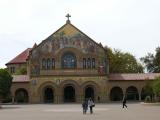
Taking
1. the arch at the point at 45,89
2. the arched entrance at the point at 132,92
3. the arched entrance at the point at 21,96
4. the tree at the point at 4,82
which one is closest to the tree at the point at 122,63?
the arched entrance at the point at 132,92

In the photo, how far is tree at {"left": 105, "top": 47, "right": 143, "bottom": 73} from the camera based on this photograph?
10169 centimetres

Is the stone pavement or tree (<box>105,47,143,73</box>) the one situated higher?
tree (<box>105,47,143,73</box>)

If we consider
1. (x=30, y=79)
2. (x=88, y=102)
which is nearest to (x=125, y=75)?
(x=30, y=79)

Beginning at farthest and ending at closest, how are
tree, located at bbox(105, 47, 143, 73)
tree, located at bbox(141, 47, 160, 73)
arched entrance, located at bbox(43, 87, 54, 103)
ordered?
tree, located at bbox(105, 47, 143, 73), tree, located at bbox(141, 47, 160, 73), arched entrance, located at bbox(43, 87, 54, 103)

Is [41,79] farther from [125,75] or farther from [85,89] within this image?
[125,75]

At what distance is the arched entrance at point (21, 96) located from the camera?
8607 centimetres

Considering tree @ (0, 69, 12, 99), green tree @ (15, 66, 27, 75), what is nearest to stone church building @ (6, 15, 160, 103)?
tree @ (0, 69, 12, 99)

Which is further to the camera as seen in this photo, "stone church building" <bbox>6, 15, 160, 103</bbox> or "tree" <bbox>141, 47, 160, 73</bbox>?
"tree" <bbox>141, 47, 160, 73</bbox>

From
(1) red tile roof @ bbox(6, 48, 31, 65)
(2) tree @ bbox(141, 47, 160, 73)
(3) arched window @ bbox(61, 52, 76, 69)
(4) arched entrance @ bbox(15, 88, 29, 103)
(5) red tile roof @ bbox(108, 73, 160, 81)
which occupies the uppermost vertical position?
(1) red tile roof @ bbox(6, 48, 31, 65)

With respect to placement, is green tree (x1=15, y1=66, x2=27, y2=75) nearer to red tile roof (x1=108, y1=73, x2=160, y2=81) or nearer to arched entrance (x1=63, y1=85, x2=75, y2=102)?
arched entrance (x1=63, y1=85, x2=75, y2=102)

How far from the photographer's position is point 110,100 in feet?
277

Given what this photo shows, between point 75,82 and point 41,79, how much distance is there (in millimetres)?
6129

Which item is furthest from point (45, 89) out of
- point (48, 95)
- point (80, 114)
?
point (80, 114)

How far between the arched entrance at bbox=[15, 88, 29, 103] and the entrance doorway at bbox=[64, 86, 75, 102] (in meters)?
7.41
